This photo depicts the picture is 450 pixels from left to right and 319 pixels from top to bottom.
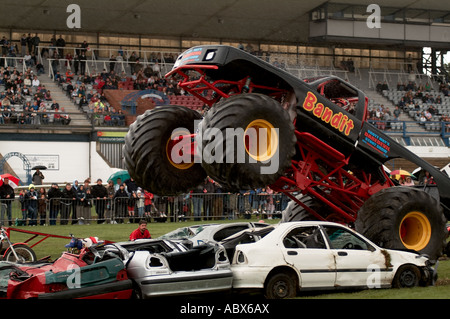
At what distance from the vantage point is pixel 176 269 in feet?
37.3

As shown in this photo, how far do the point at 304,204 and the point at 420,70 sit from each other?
4358cm

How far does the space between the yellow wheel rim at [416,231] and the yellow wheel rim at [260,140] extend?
3.50 m

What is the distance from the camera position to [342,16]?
4841 cm

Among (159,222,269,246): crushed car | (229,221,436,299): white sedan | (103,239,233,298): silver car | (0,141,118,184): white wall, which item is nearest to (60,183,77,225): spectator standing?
(0,141,118,184): white wall

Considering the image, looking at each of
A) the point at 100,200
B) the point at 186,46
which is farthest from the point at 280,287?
the point at 186,46

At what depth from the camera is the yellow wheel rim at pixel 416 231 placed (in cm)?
1399

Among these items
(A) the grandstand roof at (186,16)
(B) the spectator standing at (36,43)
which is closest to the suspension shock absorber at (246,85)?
(A) the grandstand roof at (186,16)

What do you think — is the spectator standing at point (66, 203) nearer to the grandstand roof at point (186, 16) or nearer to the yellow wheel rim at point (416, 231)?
the yellow wheel rim at point (416, 231)

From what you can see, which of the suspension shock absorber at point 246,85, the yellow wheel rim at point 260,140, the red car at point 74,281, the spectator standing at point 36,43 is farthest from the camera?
the spectator standing at point 36,43

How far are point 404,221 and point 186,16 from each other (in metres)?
34.5

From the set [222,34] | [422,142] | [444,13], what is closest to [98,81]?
[222,34]

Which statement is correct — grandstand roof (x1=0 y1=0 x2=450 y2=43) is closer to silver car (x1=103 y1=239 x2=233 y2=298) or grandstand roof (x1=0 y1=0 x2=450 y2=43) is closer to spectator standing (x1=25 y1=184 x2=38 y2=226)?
spectator standing (x1=25 y1=184 x2=38 y2=226)

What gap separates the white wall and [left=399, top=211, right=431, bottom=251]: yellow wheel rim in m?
24.5
